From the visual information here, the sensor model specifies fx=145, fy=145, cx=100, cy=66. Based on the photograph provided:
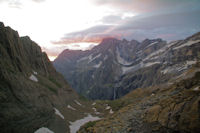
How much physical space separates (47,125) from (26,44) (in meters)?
59.3

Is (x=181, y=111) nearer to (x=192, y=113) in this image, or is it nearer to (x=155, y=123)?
(x=192, y=113)

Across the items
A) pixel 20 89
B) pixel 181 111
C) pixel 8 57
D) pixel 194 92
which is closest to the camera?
pixel 181 111

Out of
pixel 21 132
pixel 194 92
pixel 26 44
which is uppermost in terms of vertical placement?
pixel 26 44

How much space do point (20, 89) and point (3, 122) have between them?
10.2 m

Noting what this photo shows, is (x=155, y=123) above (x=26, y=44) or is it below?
below

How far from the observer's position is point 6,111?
93.2ft

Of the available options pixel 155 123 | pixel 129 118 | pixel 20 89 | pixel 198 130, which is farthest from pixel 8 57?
pixel 198 130

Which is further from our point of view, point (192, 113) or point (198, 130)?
point (192, 113)

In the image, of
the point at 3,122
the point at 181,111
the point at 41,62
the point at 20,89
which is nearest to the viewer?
the point at 181,111

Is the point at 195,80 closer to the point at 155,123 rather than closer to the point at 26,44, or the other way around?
the point at 155,123

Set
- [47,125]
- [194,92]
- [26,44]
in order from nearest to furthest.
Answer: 1. [194,92]
2. [47,125]
3. [26,44]

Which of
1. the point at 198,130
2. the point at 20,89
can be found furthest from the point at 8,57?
the point at 198,130

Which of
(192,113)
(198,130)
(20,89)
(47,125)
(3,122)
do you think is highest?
(192,113)

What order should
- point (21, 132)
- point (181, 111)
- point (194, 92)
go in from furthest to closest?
point (21, 132)
point (194, 92)
point (181, 111)
